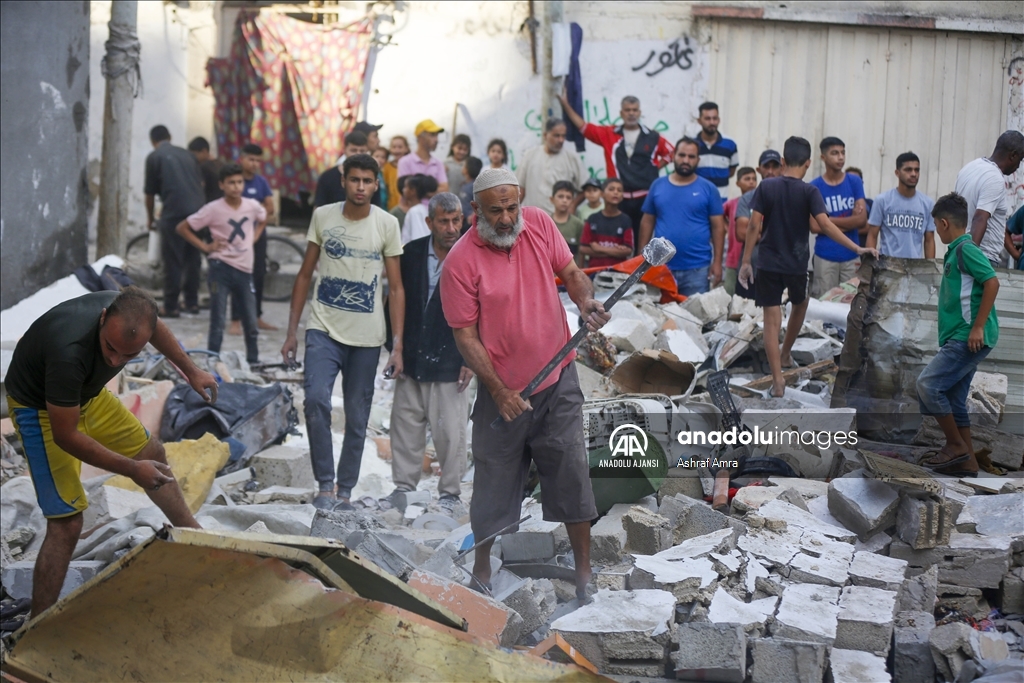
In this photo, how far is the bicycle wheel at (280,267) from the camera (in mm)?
12086

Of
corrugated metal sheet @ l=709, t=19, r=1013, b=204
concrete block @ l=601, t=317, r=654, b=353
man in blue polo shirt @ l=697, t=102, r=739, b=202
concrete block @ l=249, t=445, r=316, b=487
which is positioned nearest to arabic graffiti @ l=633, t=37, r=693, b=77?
corrugated metal sheet @ l=709, t=19, r=1013, b=204

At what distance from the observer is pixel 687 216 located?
9.12 metres

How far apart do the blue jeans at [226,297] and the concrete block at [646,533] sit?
499cm

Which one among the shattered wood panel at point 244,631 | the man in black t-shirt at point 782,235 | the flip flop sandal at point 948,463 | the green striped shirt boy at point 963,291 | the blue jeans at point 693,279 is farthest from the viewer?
the blue jeans at point 693,279

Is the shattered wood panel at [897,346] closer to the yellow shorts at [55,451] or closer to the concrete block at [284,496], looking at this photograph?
the concrete block at [284,496]

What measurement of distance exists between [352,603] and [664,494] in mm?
2327

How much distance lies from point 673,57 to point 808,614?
28.0 ft

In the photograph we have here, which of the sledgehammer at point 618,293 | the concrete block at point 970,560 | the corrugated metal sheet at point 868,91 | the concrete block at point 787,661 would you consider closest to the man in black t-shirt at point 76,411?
the sledgehammer at point 618,293

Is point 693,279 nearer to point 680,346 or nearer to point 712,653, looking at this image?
point 680,346

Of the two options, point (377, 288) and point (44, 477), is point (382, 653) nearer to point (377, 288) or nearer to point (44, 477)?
point (44, 477)

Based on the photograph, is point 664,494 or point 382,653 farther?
point 664,494

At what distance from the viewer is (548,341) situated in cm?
438

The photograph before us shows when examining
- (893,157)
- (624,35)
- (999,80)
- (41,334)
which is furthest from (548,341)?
(624,35)

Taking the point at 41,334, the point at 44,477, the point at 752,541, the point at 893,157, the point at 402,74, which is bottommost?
the point at 752,541
